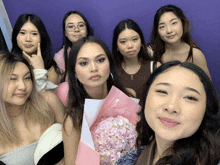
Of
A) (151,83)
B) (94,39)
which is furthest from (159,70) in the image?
(94,39)

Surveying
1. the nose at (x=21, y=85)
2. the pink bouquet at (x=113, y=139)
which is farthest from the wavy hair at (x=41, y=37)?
the pink bouquet at (x=113, y=139)

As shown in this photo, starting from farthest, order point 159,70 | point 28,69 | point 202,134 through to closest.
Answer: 1. point 28,69
2. point 159,70
3. point 202,134

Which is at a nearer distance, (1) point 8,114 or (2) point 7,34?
(1) point 8,114

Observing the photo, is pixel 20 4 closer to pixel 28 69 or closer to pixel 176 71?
pixel 28 69

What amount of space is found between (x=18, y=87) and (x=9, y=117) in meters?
0.24

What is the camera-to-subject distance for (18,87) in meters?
1.33

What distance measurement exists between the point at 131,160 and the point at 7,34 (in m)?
2.89

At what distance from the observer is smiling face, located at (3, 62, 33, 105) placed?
1312mm

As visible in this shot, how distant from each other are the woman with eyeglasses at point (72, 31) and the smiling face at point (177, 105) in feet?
5.45

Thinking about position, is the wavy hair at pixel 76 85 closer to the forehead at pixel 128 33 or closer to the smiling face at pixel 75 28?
the forehead at pixel 128 33

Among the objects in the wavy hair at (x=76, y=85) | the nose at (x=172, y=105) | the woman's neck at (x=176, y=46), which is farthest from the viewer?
the woman's neck at (x=176, y=46)

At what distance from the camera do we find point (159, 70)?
939 millimetres

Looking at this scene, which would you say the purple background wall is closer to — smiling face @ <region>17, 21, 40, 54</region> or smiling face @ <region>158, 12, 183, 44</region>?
smiling face @ <region>158, 12, 183, 44</region>

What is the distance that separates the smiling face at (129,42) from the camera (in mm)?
1931
